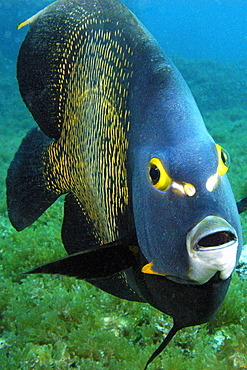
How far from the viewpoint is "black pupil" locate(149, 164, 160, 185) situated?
2.87 feet

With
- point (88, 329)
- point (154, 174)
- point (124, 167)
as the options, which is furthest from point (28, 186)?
point (88, 329)

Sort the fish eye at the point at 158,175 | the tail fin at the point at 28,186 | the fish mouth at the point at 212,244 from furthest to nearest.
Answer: the tail fin at the point at 28,186 → the fish eye at the point at 158,175 → the fish mouth at the point at 212,244

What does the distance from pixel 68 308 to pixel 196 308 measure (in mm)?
2331

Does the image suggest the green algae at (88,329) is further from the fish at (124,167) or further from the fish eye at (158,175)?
the fish eye at (158,175)

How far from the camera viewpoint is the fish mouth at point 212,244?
0.76m

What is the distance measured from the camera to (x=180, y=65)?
23.6 meters

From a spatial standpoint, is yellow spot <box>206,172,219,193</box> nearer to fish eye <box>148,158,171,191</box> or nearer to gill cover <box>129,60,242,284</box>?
gill cover <box>129,60,242,284</box>

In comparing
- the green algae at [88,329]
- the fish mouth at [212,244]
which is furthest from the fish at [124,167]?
the green algae at [88,329]

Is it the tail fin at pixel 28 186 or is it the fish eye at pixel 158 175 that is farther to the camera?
the tail fin at pixel 28 186

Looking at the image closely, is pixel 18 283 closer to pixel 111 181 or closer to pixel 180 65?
pixel 111 181

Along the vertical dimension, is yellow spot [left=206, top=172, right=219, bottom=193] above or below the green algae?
above

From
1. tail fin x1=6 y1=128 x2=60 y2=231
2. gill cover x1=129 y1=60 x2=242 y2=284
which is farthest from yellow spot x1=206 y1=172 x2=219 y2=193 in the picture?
tail fin x1=6 y1=128 x2=60 y2=231

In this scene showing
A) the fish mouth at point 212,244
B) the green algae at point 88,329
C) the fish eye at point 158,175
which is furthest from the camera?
the green algae at point 88,329

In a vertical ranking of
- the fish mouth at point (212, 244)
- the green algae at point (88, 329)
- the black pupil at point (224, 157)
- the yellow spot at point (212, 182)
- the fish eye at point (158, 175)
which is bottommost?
the green algae at point (88, 329)
